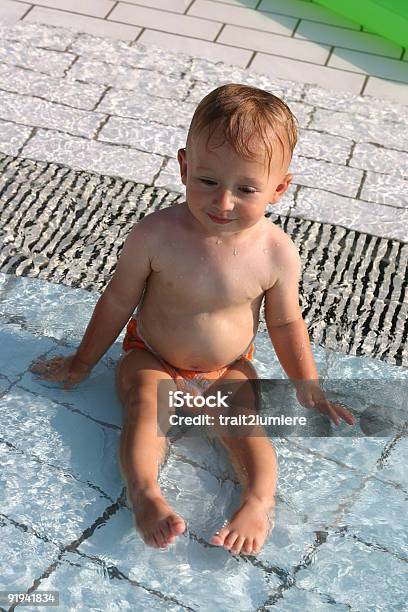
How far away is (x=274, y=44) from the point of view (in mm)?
5461

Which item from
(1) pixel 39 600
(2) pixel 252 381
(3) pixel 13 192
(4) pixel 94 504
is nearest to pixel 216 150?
(2) pixel 252 381

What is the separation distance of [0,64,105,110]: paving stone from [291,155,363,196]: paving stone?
3.58 ft

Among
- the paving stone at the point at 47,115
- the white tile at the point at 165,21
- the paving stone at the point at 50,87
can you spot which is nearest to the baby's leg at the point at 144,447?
the paving stone at the point at 47,115

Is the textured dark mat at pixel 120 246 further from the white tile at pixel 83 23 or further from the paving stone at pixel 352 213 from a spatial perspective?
the white tile at pixel 83 23

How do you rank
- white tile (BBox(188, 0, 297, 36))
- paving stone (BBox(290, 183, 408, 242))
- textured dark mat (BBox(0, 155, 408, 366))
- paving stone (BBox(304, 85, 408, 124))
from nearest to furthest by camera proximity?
textured dark mat (BBox(0, 155, 408, 366))
paving stone (BBox(290, 183, 408, 242))
paving stone (BBox(304, 85, 408, 124))
white tile (BBox(188, 0, 297, 36))

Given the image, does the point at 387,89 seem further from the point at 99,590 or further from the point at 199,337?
the point at 99,590

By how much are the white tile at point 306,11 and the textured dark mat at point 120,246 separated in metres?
2.23

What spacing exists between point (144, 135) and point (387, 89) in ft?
4.79

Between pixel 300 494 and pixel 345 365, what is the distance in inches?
25.9

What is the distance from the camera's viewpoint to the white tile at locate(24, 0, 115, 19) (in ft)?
18.1

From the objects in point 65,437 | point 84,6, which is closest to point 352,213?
point 65,437

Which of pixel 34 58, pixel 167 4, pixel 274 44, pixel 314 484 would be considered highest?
pixel 167 4

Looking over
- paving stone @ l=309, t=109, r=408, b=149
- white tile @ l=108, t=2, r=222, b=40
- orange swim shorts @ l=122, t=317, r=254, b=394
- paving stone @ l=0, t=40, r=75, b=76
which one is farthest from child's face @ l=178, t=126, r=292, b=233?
white tile @ l=108, t=2, r=222, b=40

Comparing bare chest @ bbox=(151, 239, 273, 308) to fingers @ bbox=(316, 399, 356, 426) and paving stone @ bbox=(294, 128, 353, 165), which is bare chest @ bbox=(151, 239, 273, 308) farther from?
paving stone @ bbox=(294, 128, 353, 165)
